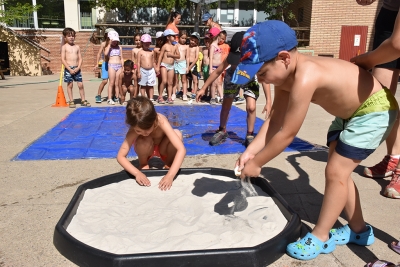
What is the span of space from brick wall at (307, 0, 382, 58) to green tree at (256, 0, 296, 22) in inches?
71.2

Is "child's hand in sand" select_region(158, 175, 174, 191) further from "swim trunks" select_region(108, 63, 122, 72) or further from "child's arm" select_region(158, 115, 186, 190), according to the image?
"swim trunks" select_region(108, 63, 122, 72)

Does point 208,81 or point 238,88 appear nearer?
point 208,81

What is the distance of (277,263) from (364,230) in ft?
2.14

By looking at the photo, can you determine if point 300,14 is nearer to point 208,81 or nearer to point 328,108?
point 208,81

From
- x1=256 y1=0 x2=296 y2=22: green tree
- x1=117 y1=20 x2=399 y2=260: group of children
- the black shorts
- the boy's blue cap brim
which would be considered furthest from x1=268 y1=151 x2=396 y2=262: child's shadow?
x1=256 y1=0 x2=296 y2=22: green tree

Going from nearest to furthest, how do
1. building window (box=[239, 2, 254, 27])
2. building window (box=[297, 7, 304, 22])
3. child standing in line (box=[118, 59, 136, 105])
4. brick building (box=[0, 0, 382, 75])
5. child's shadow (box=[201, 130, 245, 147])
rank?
child's shadow (box=[201, 130, 245, 147]), child standing in line (box=[118, 59, 136, 105]), brick building (box=[0, 0, 382, 75]), building window (box=[297, 7, 304, 22]), building window (box=[239, 2, 254, 27])

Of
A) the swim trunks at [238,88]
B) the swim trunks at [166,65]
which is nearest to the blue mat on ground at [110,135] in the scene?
the swim trunks at [238,88]

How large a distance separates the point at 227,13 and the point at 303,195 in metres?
21.1

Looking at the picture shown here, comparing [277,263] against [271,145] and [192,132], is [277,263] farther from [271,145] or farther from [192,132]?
[192,132]

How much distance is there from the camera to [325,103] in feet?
7.43

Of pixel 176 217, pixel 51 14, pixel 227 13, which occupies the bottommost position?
pixel 176 217

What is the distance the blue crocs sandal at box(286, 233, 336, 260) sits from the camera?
7.31ft

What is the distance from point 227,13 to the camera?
2280cm

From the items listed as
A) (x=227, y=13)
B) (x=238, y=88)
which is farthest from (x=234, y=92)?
(x=227, y=13)
